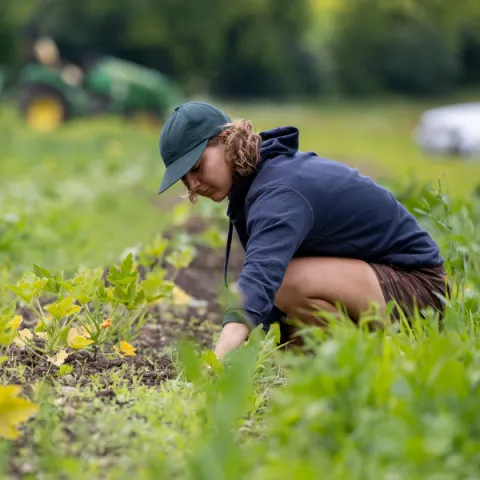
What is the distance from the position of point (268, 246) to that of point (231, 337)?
12.8 inches

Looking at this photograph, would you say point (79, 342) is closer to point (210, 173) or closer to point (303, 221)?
point (210, 173)

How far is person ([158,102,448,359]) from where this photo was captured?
9.41 ft

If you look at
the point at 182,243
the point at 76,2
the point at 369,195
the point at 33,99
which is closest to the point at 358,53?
the point at 76,2

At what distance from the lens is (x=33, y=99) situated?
1410 centimetres

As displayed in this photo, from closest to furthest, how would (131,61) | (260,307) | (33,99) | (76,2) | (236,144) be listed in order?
(260,307) → (236,144) → (33,99) → (76,2) → (131,61)

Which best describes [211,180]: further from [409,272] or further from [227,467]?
[227,467]

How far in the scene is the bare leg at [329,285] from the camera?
129 inches

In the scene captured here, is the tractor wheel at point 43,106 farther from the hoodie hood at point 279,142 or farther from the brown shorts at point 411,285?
the brown shorts at point 411,285

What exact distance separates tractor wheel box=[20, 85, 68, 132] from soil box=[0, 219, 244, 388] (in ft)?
28.5

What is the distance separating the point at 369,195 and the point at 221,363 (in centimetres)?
103

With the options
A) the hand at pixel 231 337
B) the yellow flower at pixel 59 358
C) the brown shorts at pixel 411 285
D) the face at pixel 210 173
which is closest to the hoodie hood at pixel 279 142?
the face at pixel 210 173

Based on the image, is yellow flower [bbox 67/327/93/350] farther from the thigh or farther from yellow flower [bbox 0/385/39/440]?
the thigh

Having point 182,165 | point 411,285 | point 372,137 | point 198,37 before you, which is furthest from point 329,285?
point 198,37

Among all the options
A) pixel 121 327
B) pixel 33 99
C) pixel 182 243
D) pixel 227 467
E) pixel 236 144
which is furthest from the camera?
pixel 33 99
